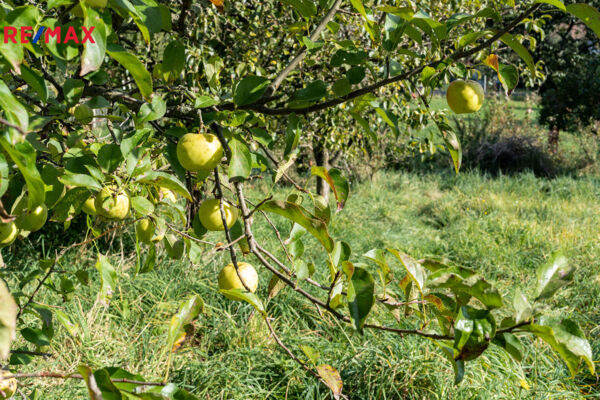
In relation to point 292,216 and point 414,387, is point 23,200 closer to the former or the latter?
point 292,216

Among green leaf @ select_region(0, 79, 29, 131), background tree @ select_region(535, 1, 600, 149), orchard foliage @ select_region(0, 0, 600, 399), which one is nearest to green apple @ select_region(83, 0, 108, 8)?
orchard foliage @ select_region(0, 0, 600, 399)

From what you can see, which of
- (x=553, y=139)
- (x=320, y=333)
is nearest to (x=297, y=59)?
(x=320, y=333)

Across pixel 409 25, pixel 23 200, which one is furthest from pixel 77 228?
pixel 409 25

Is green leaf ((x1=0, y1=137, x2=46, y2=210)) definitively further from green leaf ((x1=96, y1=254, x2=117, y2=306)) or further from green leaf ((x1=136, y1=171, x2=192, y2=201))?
green leaf ((x1=96, y1=254, x2=117, y2=306))

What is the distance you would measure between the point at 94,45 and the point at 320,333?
2031 mm

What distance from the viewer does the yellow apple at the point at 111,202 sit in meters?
0.71

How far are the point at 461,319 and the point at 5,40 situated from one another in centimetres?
54

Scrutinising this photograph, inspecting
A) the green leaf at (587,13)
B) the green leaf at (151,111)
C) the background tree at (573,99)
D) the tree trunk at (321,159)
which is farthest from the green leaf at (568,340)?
the background tree at (573,99)

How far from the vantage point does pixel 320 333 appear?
7.66 feet

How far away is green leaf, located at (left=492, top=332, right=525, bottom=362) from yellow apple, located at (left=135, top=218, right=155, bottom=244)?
0.65 metres

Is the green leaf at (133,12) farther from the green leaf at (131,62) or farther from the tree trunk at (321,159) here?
the tree trunk at (321,159)

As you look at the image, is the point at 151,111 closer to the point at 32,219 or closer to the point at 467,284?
the point at 32,219

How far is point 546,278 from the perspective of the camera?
537 millimetres

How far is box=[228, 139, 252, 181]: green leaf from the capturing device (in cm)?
69
